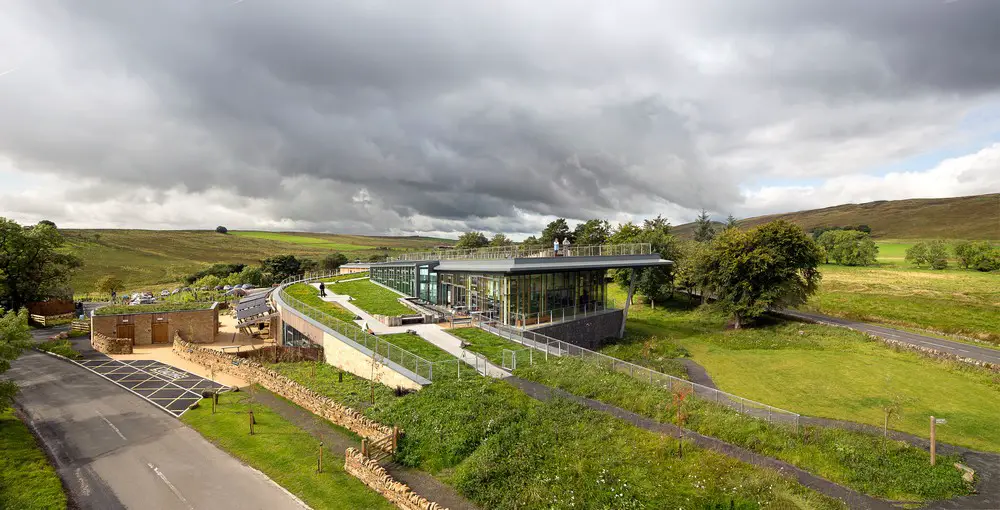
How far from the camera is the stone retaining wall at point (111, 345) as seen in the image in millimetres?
30567

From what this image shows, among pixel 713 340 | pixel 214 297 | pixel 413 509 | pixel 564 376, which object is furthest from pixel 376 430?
pixel 214 297

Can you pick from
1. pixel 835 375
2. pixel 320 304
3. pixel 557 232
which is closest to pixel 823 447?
pixel 835 375

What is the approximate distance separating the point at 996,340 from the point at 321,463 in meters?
45.7

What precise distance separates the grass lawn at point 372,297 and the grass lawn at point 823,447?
65.0 ft

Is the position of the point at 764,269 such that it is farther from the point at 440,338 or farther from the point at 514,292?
the point at 440,338

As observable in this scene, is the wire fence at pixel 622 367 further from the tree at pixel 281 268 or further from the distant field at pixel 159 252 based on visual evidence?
the tree at pixel 281 268

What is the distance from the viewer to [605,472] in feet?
35.9

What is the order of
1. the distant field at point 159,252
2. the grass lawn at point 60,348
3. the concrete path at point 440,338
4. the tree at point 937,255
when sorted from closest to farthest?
1. the concrete path at point 440,338
2. the grass lawn at point 60,348
3. the tree at point 937,255
4. the distant field at point 159,252

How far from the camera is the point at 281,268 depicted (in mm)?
87000

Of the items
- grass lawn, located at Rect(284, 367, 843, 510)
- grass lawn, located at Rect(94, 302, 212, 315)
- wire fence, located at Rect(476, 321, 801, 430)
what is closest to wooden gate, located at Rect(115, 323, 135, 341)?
grass lawn, located at Rect(94, 302, 212, 315)

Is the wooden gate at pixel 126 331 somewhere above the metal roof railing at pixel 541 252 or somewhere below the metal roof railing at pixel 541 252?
below

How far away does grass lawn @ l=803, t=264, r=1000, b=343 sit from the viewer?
37062 mm

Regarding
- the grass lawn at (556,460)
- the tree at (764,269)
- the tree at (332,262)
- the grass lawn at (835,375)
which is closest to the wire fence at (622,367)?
the grass lawn at (556,460)

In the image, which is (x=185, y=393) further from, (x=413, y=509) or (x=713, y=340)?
(x=713, y=340)
